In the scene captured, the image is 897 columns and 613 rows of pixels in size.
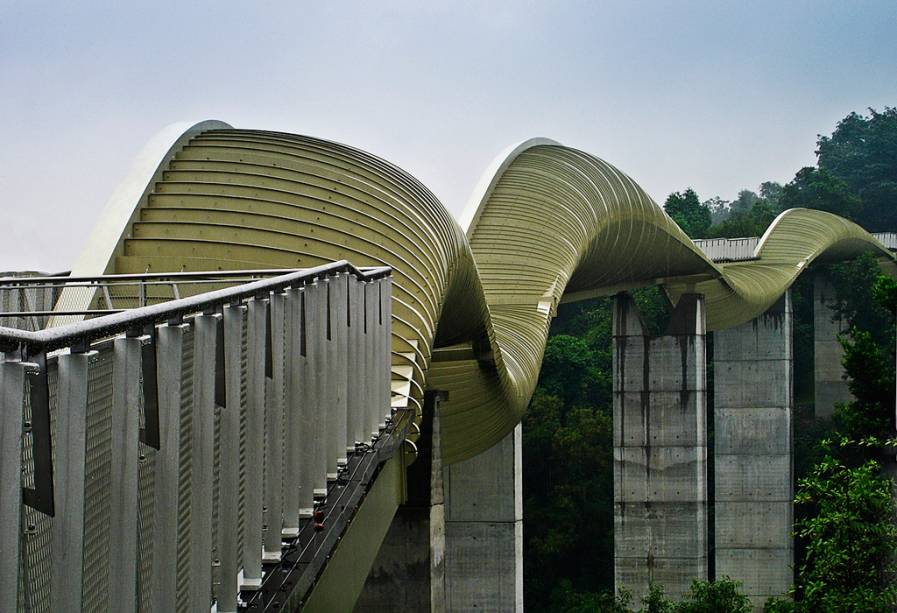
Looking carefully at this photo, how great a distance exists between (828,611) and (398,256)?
6.63 metres

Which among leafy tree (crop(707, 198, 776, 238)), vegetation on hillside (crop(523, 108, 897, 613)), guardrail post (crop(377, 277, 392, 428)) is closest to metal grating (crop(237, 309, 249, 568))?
guardrail post (crop(377, 277, 392, 428))

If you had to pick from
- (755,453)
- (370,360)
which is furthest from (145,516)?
(755,453)

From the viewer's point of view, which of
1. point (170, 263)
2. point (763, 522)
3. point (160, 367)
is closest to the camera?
point (160, 367)

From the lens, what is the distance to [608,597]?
38969mm

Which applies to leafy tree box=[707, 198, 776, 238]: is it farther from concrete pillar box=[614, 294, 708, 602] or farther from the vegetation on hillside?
concrete pillar box=[614, 294, 708, 602]

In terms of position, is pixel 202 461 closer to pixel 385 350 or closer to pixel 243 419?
pixel 243 419

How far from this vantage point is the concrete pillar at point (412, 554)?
592 inches

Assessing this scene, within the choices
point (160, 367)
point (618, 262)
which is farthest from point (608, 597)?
point (160, 367)

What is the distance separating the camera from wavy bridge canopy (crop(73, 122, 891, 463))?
11773 millimetres

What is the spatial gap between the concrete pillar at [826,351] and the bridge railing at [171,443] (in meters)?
50.7

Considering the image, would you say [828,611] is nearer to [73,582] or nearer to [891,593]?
[891,593]

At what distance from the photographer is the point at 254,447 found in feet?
19.5

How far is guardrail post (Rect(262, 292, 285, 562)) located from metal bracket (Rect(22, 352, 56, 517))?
Result: 2745 millimetres

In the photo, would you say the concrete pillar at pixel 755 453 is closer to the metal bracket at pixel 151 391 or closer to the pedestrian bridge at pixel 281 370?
the pedestrian bridge at pixel 281 370
